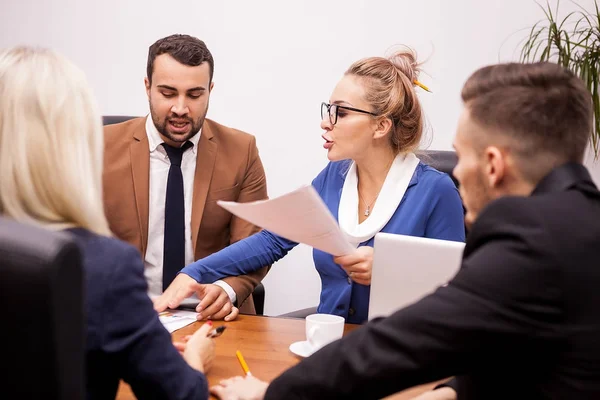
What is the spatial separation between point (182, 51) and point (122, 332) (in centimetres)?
166

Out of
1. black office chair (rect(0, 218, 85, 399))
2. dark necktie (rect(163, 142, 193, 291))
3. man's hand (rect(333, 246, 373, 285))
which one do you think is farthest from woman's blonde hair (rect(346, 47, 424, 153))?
black office chair (rect(0, 218, 85, 399))

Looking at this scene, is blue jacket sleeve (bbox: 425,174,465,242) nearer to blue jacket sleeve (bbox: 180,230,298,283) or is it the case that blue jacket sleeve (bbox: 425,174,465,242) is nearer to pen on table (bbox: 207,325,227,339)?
blue jacket sleeve (bbox: 180,230,298,283)

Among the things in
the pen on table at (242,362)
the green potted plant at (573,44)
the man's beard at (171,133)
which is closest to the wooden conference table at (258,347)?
the pen on table at (242,362)

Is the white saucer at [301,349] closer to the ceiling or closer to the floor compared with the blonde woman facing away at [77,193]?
closer to the floor

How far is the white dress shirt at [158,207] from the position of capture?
2406 millimetres

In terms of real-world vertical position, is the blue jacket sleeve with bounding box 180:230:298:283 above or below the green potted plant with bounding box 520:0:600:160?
below

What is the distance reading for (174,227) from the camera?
2.39 m

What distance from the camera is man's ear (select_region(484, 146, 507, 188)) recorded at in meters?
1.04

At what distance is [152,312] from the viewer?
1.05 meters

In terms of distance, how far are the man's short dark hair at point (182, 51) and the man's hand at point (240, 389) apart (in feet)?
4.81

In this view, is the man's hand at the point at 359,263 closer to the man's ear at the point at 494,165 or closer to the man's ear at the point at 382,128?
the man's ear at the point at 382,128

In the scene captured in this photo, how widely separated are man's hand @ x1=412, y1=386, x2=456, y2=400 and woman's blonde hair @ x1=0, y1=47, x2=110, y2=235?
2.18ft

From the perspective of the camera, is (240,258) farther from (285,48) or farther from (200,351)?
(285,48)

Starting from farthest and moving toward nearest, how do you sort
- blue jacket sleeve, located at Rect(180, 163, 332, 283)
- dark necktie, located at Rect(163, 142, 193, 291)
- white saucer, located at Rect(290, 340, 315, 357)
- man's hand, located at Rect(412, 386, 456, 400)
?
dark necktie, located at Rect(163, 142, 193, 291) < blue jacket sleeve, located at Rect(180, 163, 332, 283) < white saucer, located at Rect(290, 340, 315, 357) < man's hand, located at Rect(412, 386, 456, 400)
